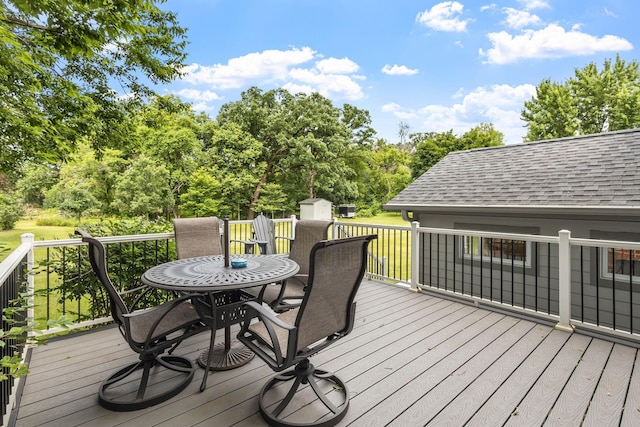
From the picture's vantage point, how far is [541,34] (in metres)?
20.4

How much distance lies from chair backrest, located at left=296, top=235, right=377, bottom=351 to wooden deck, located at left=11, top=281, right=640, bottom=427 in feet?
1.92

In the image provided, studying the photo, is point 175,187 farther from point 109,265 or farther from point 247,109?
point 109,265

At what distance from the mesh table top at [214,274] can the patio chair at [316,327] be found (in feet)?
0.99

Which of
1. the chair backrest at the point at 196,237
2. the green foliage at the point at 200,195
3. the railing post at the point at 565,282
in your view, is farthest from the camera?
the green foliage at the point at 200,195

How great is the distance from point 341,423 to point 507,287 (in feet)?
19.4

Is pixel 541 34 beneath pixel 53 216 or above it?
above

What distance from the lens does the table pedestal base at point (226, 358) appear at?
2.65 meters

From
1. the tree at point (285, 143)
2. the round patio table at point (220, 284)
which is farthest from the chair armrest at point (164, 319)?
the tree at point (285, 143)

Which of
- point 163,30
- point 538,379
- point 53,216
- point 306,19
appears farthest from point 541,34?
point 53,216

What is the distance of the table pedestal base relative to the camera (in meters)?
2.65

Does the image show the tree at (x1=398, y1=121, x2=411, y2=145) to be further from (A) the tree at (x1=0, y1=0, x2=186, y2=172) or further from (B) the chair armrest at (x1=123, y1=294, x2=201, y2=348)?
(B) the chair armrest at (x1=123, y1=294, x2=201, y2=348)

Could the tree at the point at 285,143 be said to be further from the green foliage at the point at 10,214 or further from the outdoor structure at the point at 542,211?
the outdoor structure at the point at 542,211

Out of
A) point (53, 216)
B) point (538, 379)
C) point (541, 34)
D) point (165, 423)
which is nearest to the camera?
point (165, 423)

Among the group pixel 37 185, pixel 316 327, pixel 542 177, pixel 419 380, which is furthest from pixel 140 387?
pixel 37 185
